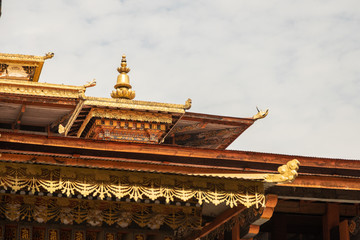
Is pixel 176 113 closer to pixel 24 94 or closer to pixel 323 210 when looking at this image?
pixel 24 94

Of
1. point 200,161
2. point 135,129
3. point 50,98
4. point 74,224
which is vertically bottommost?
point 74,224

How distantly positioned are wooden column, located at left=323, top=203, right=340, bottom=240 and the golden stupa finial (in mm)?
7826

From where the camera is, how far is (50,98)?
18.4 m

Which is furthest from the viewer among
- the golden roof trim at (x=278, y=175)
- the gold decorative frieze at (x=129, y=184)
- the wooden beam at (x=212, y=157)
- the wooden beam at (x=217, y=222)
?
the wooden beam at (x=212, y=157)

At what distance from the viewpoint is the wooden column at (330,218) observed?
11.6m

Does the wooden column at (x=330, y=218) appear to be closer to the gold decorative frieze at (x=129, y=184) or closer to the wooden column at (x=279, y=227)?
the wooden column at (x=279, y=227)

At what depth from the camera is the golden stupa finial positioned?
18125 millimetres

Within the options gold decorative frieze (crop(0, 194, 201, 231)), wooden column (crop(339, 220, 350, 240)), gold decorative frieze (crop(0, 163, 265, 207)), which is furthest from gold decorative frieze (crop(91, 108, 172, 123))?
gold decorative frieze (crop(0, 163, 265, 207))

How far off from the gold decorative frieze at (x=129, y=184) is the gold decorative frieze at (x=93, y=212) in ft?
1.60

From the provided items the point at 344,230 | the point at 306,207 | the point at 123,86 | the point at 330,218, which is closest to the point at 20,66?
the point at 123,86

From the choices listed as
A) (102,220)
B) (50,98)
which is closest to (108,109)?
(50,98)

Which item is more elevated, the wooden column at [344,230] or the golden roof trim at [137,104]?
the golden roof trim at [137,104]

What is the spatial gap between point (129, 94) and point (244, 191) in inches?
356

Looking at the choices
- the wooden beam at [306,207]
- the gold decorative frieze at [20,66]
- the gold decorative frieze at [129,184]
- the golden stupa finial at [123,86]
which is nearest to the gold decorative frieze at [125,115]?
the golden stupa finial at [123,86]
